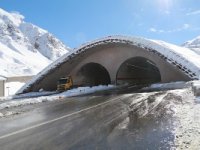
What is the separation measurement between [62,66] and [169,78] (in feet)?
49.9

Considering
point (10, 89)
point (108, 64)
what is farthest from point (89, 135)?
point (10, 89)

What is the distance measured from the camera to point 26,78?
6247 cm

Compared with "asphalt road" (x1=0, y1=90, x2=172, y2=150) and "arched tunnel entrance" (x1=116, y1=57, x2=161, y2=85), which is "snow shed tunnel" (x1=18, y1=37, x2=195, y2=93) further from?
"asphalt road" (x1=0, y1=90, x2=172, y2=150)

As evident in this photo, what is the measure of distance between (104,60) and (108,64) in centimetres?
92

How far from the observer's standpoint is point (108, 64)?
145ft

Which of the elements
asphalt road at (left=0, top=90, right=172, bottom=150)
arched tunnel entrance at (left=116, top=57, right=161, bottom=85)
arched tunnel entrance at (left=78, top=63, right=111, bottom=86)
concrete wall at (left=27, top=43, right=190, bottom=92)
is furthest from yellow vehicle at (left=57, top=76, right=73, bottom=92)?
asphalt road at (left=0, top=90, right=172, bottom=150)

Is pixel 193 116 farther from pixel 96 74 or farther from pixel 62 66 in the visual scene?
pixel 96 74

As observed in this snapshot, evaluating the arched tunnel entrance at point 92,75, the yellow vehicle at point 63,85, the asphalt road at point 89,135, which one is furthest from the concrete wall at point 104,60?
the asphalt road at point 89,135

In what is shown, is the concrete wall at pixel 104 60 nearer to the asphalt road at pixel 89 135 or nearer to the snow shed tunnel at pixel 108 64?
the snow shed tunnel at pixel 108 64

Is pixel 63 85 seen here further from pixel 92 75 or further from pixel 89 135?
pixel 89 135

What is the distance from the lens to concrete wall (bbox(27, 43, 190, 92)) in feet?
131

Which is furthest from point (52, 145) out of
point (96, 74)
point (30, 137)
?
point (96, 74)

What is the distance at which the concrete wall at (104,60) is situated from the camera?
39800mm

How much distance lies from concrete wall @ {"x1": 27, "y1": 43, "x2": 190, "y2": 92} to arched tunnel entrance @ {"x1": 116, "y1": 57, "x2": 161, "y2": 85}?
171cm
